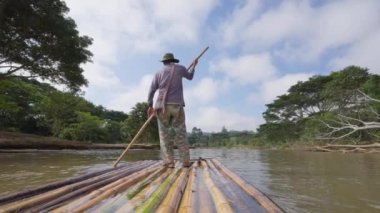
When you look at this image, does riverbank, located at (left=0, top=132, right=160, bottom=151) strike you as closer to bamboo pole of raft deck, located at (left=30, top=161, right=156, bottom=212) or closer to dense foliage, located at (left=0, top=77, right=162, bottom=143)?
dense foliage, located at (left=0, top=77, right=162, bottom=143)

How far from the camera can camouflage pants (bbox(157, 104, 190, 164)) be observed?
4.37 m

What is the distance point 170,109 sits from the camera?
4.41 metres

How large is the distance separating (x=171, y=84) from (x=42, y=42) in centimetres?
1038

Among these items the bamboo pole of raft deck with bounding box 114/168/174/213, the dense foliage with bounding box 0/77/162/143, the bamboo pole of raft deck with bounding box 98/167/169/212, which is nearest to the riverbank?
the dense foliage with bounding box 0/77/162/143

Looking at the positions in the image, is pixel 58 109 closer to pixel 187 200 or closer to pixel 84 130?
pixel 84 130

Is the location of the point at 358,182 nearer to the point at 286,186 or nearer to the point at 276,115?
the point at 286,186

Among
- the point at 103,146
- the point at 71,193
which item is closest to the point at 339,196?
the point at 71,193

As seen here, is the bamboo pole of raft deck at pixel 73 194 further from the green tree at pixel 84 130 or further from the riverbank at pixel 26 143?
the green tree at pixel 84 130

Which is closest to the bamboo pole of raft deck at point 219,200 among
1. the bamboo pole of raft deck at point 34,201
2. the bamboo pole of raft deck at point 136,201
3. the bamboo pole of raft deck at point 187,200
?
the bamboo pole of raft deck at point 187,200

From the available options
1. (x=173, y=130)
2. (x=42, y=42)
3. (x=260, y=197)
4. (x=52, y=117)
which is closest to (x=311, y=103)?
(x=52, y=117)

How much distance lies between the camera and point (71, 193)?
2.20 meters

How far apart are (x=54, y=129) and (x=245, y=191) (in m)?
27.8

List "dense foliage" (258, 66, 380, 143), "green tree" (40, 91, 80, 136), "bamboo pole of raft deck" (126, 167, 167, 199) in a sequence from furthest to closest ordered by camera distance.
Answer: "green tree" (40, 91, 80, 136)
"dense foliage" (258, 66, 380, 143)
"bamboo pole of raft deck" (126, 167, 167, 199)

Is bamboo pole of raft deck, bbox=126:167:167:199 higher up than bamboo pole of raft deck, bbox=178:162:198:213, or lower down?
higher up
